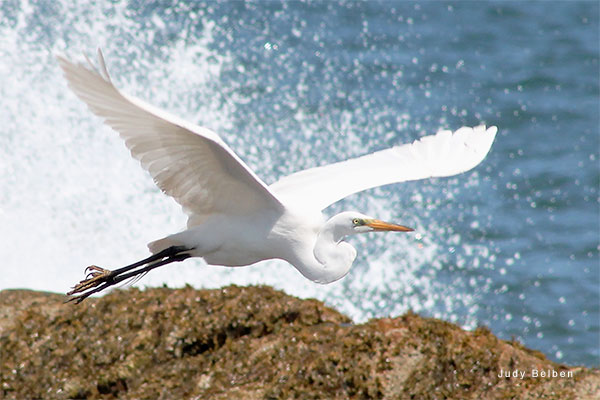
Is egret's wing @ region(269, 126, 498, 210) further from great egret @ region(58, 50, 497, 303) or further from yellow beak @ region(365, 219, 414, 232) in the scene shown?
yellow beak @ region(365, 219, 414, 232)

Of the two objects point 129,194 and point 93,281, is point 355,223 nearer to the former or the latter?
point 93,281

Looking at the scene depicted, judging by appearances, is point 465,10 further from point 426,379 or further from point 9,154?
point 426,379

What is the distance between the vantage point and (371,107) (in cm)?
1147

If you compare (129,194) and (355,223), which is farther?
(129,194)

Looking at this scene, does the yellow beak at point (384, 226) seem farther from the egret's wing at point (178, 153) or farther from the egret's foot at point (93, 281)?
the egret's foot at point (93, 281)

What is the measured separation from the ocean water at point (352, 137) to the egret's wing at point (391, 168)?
310cm

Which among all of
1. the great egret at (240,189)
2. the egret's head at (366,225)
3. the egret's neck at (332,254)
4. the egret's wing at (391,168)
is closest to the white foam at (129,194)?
the egret's wing at (391,168)

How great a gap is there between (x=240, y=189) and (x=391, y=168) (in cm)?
128

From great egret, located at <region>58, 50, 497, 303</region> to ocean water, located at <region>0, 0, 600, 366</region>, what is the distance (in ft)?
10.6

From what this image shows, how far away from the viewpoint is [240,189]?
191 inches

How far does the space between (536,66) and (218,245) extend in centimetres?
930

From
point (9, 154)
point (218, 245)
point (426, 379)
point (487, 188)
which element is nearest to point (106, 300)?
point (218, 245)

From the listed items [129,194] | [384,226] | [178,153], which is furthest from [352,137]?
[178,153]

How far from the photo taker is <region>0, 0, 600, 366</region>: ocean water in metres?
9.59
